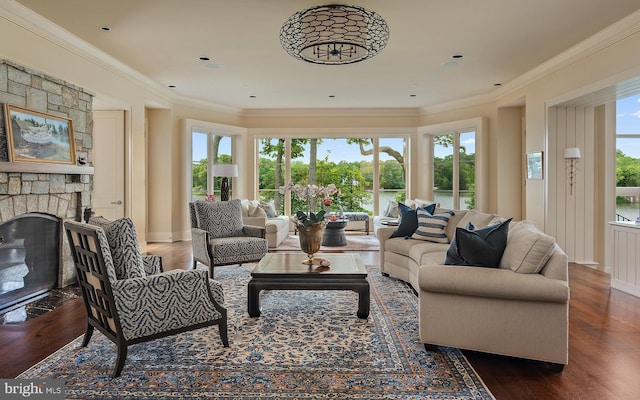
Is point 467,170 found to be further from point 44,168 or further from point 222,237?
point 44,168

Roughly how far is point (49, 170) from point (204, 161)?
175 inches

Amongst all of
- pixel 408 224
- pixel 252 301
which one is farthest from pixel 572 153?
pixel 252 301

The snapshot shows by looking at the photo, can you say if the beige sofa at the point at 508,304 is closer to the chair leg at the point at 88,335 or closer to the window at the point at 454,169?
the chair leg at the point at 88,335

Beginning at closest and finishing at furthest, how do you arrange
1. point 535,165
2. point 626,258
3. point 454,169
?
1. point 626,258
2. point 535,165
3. point 454,169

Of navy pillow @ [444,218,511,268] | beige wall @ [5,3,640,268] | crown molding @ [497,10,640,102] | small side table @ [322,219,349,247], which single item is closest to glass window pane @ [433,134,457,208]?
beige wall @ [5,3,640,268]

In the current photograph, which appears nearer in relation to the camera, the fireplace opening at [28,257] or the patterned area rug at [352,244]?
the fireplace opening at [28,257]

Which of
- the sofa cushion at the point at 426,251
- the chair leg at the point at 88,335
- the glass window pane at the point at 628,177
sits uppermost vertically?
the glass window pane at the point at 628,177

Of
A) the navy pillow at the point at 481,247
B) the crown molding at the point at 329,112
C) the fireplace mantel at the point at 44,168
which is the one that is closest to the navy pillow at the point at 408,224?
the navy pillow at the point at 481,247

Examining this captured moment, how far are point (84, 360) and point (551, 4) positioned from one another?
488 centimetres

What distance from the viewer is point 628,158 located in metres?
6.20

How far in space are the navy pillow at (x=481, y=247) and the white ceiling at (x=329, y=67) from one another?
2282 mm

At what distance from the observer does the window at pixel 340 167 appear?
9.37 metres

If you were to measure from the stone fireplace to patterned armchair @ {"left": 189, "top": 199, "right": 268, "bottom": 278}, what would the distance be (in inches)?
52.6

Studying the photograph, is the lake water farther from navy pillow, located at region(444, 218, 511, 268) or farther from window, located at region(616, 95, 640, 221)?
navy pillow, located at region(444, 218, 511, 268)
